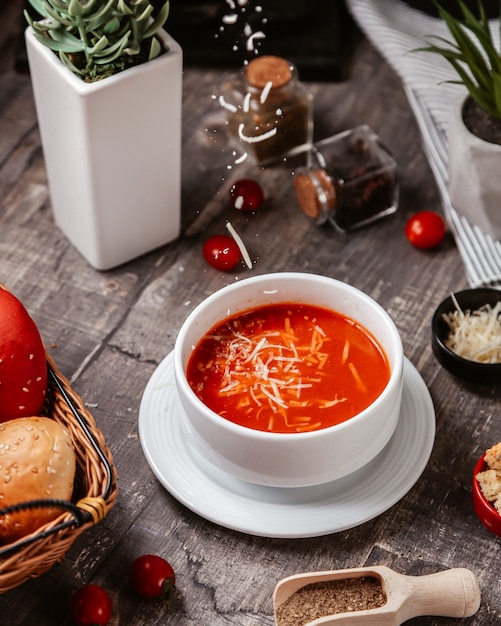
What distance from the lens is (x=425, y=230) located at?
1.95m

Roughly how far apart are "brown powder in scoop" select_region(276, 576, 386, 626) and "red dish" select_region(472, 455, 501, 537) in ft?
0.67

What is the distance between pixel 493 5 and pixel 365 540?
57.3 inches

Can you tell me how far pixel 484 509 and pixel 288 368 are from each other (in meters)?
0.36

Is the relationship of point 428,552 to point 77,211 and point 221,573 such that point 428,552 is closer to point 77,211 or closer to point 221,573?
point 221,573

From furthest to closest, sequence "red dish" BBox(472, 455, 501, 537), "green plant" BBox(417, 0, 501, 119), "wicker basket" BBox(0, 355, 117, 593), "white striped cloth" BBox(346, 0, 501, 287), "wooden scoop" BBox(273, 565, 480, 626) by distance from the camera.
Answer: "white striped cloth" BBox(346, 0, 501, 287), "green plant" BBox(417, 0, 501, 119), "red dish" BBox(472, 455, 501, 537), "wooden scoop" BBox(273, 565, 480, 626), "wicker basket" BBox(0, 355, 117, 593)

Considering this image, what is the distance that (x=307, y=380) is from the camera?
4.87ft

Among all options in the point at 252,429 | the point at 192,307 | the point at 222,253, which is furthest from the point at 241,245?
the point at 252,429

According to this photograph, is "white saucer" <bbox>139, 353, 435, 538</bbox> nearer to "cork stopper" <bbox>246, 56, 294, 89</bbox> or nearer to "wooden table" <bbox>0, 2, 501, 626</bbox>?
"wooden table" <bbox>0, 2, 501, 626</bbox>

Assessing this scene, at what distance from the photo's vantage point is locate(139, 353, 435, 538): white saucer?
4.76 ft

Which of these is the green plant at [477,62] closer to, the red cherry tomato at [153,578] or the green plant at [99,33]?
the green plant at [99,33]

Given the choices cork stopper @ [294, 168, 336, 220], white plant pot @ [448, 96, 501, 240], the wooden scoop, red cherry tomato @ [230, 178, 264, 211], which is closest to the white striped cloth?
white plant pot @ [448, 96, 501, 240]

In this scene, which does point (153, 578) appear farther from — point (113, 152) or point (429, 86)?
point (429, 86)

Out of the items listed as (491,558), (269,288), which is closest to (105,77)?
(269,288)

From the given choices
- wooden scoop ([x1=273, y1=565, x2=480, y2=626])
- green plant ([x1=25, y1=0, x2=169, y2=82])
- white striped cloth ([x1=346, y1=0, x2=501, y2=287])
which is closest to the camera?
wooden scoop ([x1=273, y1=565, x2=480, y2=626])
